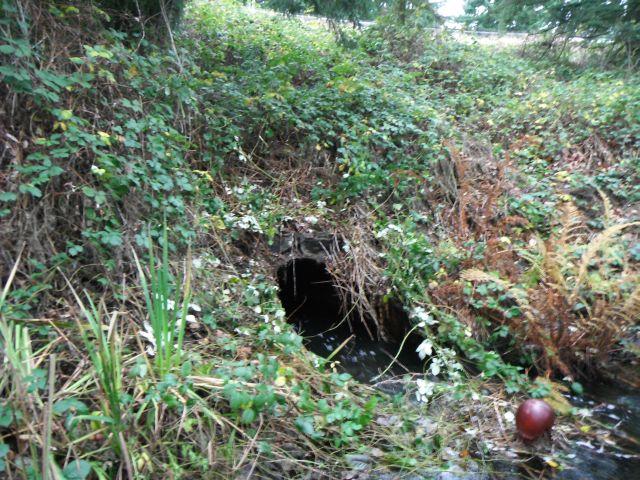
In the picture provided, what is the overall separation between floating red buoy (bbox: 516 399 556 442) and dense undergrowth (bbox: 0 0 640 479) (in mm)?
283

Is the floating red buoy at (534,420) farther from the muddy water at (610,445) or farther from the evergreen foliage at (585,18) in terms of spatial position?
the evergreen foliage at (585,18)

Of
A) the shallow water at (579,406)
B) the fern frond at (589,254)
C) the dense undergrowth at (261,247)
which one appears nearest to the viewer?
the dense undergrowth at (261,247)

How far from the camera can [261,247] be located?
15.4 feet

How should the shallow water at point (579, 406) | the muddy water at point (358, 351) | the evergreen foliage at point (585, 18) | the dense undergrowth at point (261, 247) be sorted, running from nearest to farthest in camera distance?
1. the dense undergrowth at point (261, 247)
2. the shallow water at point (579, 406)
3. the muddy water at point (358, 351)
4. the evergreen foliage at point (585, 18)

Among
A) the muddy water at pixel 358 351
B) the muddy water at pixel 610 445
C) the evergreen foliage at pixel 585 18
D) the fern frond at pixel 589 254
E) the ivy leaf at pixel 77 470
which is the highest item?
the evergreen foliage at pixel 585 18

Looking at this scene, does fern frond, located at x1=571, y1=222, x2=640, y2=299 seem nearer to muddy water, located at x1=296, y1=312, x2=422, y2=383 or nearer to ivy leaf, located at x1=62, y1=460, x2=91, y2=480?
muddy water, located at x1=296, y1=312, x2=422, y2=383

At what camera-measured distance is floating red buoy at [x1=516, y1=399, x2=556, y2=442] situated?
3.03m

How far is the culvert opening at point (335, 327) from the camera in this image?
4.34m

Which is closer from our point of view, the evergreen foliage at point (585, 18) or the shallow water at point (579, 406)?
the shallow water at point (579, 406)

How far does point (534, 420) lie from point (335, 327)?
212 centimetres

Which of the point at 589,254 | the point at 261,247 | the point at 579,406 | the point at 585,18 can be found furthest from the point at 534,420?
the point at 585,18

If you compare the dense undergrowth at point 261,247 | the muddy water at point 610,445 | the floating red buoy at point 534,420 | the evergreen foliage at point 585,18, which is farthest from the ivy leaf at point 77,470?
the evergreen foliage at point 585,18

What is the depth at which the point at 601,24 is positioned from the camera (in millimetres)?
8883

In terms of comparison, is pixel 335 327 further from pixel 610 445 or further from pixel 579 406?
pixel 610 445
